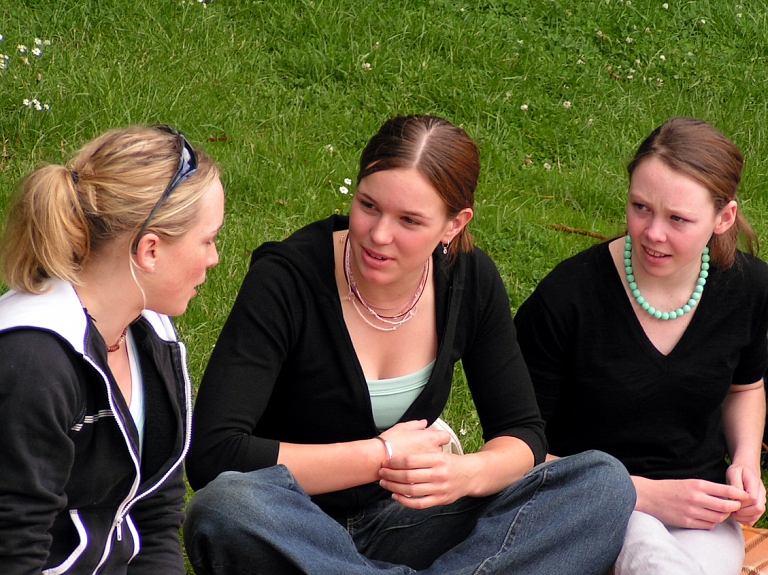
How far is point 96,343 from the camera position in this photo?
2.26 metres

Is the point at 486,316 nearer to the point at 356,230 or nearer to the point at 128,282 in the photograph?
the point at 356,230

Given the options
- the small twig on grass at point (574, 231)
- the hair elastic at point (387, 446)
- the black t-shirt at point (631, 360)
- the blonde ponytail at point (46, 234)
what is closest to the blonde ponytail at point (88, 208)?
the blonde ponytail at point (46, 234)

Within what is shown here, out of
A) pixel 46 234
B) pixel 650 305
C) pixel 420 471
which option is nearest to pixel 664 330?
pixel 650 305

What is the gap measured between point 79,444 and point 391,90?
169 inches

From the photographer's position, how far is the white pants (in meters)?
2.68

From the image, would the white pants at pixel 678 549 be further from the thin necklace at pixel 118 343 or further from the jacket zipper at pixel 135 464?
the thin necklace at pixel 118 343

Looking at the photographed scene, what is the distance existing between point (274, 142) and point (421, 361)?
2.82 metres

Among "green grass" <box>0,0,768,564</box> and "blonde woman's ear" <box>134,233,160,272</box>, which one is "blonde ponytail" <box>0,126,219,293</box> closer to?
"blonde woman's ear" <box>134,233,160,272</box>

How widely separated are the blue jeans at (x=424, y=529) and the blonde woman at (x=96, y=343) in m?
0.22

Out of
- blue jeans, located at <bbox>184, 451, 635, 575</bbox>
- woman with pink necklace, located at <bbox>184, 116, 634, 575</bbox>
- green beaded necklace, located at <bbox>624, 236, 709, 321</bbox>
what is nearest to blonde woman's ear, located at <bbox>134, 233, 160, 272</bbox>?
woman with pink necklace, located at <bbox>184, 116, 634, 575</bbox>

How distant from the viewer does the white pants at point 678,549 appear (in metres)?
2.68

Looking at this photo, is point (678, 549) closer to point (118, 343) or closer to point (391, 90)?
point (118, 343)

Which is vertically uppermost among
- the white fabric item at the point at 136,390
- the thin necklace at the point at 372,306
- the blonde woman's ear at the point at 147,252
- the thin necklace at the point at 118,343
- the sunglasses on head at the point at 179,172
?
the sunglasses on head at the point at 179,172

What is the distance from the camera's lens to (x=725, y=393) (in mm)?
3371
